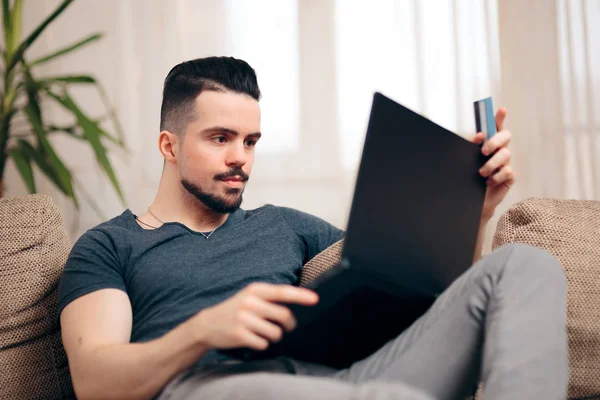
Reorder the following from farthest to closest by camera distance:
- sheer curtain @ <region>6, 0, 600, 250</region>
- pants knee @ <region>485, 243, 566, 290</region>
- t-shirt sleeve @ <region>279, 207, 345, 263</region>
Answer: sheer curtain @ <region>6, 0, 600, 250</region>, t-shirt sleeve @ <region>279, 207, 345, 263</region>, pants knee @ <region>485, 243, 566, 290</region>

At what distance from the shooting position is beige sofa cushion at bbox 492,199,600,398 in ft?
4.23

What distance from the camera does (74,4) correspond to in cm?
247

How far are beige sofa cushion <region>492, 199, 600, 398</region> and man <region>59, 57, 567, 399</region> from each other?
0.18 meters

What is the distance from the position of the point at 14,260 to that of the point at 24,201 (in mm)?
156

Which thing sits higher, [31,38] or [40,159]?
[31,38]

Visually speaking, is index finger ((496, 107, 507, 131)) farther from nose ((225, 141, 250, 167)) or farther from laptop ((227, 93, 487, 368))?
nose ((225, 141, 250, 167))

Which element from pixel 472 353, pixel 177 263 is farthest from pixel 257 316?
pixel 177 263

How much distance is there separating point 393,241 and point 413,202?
84 mm

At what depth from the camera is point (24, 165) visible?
80.1 inches

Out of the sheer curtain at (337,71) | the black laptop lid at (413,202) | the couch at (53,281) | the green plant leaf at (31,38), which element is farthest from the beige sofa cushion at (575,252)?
the green plant leaf at (31,38)

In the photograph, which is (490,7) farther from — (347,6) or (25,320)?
(25,320)

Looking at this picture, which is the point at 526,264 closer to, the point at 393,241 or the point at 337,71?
the point at 393,241

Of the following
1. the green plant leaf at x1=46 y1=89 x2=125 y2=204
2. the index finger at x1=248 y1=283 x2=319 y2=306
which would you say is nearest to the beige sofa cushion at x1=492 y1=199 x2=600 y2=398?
the index finger at x1=248 y1=283 x2=319 y2=306

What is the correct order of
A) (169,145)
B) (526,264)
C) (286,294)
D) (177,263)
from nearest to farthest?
1. (286,294)
2. (526,264)
3. (177,263)
4. (169,145)
